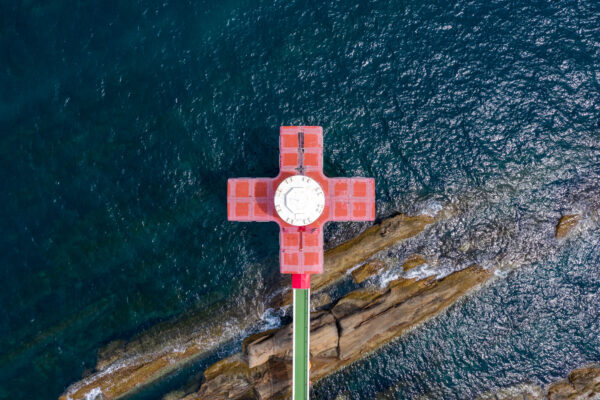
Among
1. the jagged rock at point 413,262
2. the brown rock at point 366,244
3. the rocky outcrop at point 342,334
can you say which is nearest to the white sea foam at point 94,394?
the rocky outcrop at point 342,334

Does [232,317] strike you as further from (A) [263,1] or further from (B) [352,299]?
(A) [263,1]

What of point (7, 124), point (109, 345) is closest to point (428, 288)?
point (109, 345)

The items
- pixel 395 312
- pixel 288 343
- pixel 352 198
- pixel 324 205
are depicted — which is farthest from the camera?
pixel 395 312

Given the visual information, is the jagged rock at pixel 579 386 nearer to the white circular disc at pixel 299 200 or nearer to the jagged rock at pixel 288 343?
the jagged rock at pixel 288 343

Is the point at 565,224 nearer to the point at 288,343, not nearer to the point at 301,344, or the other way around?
the point at 301,344

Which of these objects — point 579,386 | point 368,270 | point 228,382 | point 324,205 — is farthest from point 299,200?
point 579,386

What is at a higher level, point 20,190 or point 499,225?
point 20,190

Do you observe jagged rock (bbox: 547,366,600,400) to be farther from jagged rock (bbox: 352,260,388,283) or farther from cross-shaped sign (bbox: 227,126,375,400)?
cross-shaped sign (bbox: 227,126,375,400)
